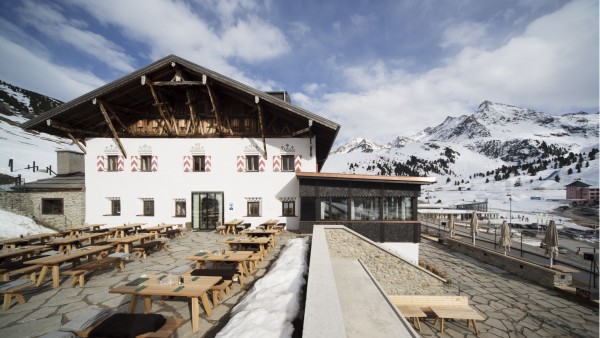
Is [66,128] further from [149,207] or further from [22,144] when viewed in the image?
[22,144]

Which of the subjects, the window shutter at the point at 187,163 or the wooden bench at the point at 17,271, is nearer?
the wooden bench at the point at 17,271

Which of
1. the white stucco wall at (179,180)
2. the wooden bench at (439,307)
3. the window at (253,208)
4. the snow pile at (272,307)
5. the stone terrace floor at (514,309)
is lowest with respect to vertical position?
the stone terrace floor at (514,309)

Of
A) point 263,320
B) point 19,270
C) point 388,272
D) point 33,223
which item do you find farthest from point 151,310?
point 33,223

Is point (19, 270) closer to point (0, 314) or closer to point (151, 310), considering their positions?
point (0, 314)

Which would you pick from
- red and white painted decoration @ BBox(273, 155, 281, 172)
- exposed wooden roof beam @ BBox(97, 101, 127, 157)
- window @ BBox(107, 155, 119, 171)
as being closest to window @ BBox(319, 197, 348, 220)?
red and white painted decoration @ BBox(273, 155, 281, 172)

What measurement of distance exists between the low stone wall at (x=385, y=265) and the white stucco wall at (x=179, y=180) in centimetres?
490

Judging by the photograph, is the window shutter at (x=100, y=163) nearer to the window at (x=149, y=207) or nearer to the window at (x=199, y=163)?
the window at (x=149, y=207)

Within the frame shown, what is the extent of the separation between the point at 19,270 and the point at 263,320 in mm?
6495

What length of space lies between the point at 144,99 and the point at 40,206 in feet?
28.7

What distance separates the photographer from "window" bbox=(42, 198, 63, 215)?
13.7 meters

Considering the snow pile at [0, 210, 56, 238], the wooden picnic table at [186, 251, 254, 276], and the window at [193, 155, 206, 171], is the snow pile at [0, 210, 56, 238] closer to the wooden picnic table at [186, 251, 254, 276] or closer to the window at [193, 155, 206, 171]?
the window at [193, 155, 206, 171]

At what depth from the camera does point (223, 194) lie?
45.6 ft

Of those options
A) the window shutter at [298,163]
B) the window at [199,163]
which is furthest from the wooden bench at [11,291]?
the window shutter at [298,163]

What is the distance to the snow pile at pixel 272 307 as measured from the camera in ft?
11.0
